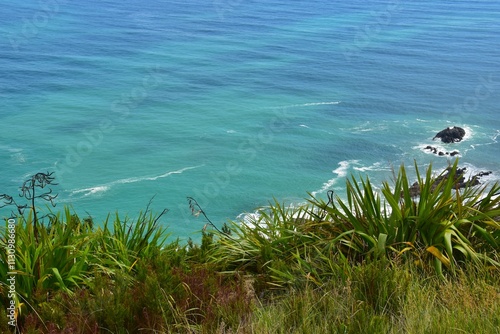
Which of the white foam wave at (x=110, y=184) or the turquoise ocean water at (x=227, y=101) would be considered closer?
the white foam wave at (x=110, y=184)

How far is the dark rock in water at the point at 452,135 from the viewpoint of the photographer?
61469mm

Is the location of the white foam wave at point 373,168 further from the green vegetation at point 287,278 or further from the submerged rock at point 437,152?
the green vegetation at point 287,278

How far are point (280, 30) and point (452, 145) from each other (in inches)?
2283

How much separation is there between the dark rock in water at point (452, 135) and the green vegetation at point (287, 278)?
176 ft

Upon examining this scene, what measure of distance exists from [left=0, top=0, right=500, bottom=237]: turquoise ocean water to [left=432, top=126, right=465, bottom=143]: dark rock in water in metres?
0.71

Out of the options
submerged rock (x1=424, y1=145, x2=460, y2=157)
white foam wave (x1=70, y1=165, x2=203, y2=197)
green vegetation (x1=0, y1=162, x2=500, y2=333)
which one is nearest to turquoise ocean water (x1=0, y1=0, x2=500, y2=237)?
white foam wave (x1=70, y1=165, x2=203, y2=197)

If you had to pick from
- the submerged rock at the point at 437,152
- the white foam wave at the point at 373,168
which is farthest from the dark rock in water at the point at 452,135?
the white foam wave at the point at 373,168

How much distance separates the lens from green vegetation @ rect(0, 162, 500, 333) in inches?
265

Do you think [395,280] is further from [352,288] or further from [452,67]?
[452,67]

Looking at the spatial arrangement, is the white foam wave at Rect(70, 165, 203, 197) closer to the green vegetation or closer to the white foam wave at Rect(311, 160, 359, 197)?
the white foam wave at Rect(311, 160, 359, 197)

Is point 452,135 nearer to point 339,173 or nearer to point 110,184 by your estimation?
point 339,173

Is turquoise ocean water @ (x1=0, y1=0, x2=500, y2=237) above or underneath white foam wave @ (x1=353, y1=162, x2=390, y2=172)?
above

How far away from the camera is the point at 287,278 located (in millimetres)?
8336

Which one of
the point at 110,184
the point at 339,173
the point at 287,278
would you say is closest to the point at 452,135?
the point at 339,173
